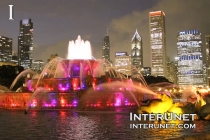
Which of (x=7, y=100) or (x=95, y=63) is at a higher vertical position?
(x=95, y=63)

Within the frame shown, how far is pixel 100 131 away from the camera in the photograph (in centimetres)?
1611

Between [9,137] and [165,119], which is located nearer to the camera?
[9,137]

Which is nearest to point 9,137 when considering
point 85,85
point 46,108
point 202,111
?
point 202,111

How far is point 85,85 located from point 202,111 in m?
21.9

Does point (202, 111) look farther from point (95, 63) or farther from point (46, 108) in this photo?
point (95, 63)

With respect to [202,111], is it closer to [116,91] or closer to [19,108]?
[116,91]

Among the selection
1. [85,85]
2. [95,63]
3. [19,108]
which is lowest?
[19,108]

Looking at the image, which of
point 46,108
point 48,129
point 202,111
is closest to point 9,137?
point 48,129

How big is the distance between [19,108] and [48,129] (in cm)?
1964

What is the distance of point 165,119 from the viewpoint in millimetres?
19672

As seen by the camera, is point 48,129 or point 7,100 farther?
point 7,100

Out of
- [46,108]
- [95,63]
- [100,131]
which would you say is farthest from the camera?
[95,63]

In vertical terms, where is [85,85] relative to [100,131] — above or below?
above

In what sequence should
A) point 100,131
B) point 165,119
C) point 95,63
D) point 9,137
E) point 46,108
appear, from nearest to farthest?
point 9,137
point 100,131
point 165,119
point 46,108
point 95,63
